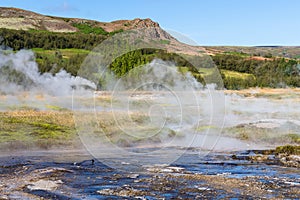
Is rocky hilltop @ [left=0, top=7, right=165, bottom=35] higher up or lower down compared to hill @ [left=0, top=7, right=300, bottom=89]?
higher up

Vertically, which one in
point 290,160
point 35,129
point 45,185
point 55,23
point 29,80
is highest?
point 55,23

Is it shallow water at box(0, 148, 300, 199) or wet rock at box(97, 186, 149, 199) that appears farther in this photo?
shallow water at box(0, 148, 300, 199)

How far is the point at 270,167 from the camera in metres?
20.7

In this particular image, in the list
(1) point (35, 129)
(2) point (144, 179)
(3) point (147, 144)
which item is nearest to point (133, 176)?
(2) point (144, 179)

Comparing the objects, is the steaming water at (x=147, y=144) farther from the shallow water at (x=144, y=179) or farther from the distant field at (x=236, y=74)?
the distant field at (x=236, y=74)

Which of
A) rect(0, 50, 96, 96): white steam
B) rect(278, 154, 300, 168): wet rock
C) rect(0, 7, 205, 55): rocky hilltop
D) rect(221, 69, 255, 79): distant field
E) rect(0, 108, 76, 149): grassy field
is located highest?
rect(0, 7, 205, 55): rocky hilltop

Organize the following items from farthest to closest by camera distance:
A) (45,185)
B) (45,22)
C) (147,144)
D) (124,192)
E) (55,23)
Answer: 1. (55,23)
2. (45,22)
3. (147,144)
4. (45,185)
5. (124,192)

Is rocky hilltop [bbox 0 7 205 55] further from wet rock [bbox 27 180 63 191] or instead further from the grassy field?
wet rock [bbox 27 180 63 191]

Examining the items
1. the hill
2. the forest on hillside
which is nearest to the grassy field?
the hill

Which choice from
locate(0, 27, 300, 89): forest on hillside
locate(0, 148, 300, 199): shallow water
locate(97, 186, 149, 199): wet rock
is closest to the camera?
locate(97, 186, 149, 199): wet rock

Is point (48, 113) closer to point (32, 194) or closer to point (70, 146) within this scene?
point (70, 146)

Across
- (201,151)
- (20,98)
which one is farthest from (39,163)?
(20,98)

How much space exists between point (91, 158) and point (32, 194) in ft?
26.3

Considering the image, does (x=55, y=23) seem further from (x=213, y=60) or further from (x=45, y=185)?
(x=45, y=185)
